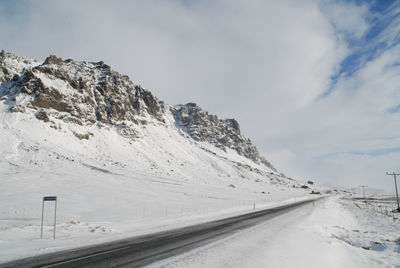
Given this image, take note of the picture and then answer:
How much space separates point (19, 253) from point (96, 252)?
3090 millimetres

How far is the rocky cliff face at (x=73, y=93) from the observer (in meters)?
84.4

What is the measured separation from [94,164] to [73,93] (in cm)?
5283

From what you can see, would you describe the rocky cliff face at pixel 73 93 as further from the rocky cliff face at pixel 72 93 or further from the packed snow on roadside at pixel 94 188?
the packed snow on roadside at pixel 94 188

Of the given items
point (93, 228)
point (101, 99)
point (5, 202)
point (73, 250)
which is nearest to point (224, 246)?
point (73, 250)

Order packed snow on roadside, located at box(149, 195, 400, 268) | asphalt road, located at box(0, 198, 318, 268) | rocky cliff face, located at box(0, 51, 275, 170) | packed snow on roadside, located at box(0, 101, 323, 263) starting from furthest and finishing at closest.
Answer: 1. rocky cliff face, located at box(0, 51, 275, 170)
2. packed snow on roadside, located at box(0, 101, 323, 263)
3. packed snow on roadside, located at box(149, 195, 400, 268)
4. asphalt road, located at box(0, 198, 318, 268)

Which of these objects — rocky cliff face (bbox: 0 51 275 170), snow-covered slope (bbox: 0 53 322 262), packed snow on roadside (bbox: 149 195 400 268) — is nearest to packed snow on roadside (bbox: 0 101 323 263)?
snow-covered slope (bbox: 0 53 322 262)

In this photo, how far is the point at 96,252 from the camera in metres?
9.58

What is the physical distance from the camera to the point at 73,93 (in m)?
99.8

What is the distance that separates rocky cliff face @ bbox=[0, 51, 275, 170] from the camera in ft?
277

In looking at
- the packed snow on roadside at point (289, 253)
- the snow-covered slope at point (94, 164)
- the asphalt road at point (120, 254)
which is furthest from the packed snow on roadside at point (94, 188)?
the packed snow on roadside at point (289, 253)

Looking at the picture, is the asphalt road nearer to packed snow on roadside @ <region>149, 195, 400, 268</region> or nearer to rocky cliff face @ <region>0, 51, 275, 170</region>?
packed snow on roadside @ <region>149, 195, 400, 268</region>

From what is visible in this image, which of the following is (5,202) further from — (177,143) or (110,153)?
(177,143)

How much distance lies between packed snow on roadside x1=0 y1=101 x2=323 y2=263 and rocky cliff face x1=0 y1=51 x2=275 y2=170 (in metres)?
5.96

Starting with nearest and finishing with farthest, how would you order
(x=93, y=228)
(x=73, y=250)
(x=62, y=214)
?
(x=73, y=250)
(x=93, y=228)
(x=62, y=214)
